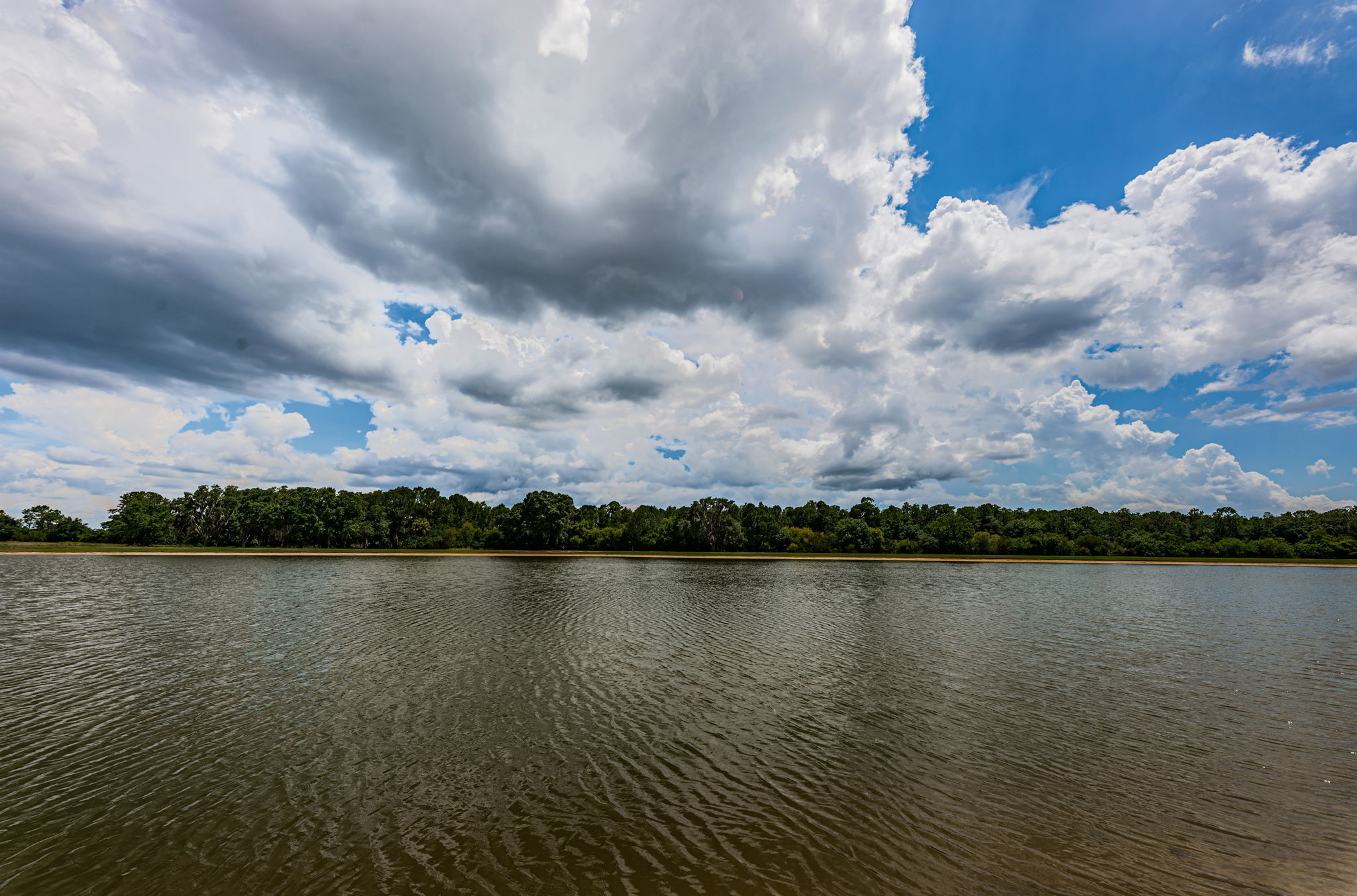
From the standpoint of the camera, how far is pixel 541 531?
473 ft

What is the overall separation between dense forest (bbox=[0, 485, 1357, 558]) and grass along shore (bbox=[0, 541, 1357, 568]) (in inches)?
212

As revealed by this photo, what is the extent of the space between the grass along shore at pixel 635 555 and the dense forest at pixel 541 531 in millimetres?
5397

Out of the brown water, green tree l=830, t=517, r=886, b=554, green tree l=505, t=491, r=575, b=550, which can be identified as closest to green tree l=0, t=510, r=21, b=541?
green tree l=505, t=491, r=575, b=550

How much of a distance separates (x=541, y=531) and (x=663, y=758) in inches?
5363

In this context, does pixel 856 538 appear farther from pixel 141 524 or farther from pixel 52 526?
pixel 52 526

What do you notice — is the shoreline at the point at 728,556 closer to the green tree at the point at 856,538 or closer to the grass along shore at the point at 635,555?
the grass along shore at the point at 635,555

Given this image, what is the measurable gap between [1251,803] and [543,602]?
136 ft

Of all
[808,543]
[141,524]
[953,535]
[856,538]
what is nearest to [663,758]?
[808,543]

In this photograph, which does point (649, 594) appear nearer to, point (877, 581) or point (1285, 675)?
point (877, 581)

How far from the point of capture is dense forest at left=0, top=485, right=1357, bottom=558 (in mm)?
143000

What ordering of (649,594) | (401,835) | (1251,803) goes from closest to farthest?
(401,835) → (1251,803) → (649,594)

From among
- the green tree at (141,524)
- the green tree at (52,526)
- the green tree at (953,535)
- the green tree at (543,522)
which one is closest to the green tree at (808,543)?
the green tree at (953,535)

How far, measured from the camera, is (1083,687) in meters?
22.2

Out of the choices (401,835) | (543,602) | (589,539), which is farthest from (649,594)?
(589,539)
